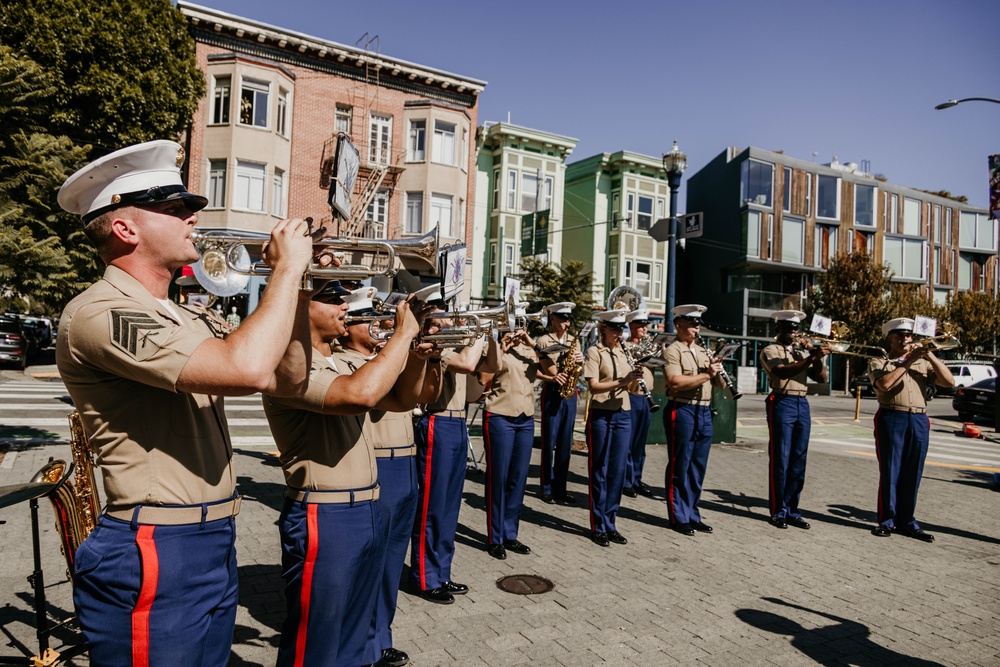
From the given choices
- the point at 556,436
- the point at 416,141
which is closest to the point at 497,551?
the point at 556,436

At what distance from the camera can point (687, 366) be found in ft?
25.8

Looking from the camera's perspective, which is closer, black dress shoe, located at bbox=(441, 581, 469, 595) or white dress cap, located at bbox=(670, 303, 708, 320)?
black dress shoe, located at bbox=(441, 581, 469, 595)

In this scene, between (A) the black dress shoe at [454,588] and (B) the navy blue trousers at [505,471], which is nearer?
(A) the black dress shoe at [454,588]

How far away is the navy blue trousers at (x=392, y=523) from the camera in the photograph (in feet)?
13.4

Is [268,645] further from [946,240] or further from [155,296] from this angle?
[946,240]

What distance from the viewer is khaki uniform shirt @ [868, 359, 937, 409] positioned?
7.80m

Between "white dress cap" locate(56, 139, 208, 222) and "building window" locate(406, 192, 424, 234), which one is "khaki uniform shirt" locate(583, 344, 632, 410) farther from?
"building window" locate(406, 192, 424, 234)

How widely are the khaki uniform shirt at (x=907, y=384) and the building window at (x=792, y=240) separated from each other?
3782 cm

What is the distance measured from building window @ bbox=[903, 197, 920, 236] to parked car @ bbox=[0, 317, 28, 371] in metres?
52.0

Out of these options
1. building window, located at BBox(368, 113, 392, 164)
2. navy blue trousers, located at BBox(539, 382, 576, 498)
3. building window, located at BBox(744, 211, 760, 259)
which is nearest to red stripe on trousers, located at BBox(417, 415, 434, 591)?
navy blue trousers, located at BBox(539, 382, 576, 498)

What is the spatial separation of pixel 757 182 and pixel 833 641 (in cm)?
4178

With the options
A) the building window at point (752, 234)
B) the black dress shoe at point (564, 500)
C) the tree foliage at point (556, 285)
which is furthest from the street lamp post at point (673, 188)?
the building window at point (752, 234)

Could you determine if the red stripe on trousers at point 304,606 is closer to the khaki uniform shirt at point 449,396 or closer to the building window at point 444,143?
the khaki uniform shirt at point 449,396

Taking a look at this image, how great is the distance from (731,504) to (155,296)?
26.9 feet
